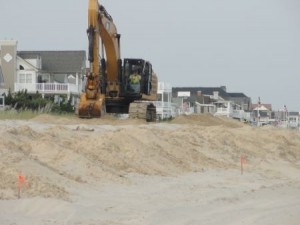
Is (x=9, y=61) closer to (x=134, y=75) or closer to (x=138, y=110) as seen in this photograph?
(x=134, y=75)

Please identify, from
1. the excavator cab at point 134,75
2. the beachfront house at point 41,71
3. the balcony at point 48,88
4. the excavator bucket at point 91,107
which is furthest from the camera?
the beachfront house at point 41,71

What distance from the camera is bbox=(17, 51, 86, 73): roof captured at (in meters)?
75.7

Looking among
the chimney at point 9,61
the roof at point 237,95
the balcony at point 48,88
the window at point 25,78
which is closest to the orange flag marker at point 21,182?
the balcony at point 48,88

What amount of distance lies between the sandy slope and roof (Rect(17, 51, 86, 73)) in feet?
170

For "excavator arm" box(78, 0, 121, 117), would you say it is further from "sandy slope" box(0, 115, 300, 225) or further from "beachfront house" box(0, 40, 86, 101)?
"beachfront house" box(0, 40, 86, 101)

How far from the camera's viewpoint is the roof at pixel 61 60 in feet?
248

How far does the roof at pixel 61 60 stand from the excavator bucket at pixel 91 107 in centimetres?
4716

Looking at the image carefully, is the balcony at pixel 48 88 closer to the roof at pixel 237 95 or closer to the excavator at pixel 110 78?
the excavator at pixel 110 78

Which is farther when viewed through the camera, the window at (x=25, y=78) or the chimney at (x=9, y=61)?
the window at (x=25, y=78)

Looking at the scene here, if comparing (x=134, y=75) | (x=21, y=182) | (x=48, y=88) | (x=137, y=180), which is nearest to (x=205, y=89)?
(x=48, y=88)

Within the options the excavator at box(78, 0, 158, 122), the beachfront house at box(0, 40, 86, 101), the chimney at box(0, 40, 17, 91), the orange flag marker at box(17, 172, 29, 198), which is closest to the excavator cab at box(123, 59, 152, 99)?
the excavator at box(78, 0, 158, 122)

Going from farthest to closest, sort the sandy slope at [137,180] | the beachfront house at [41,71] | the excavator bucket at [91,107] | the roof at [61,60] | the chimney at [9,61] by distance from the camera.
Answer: the roof at [61,60] → the chimney at [9,61] → the beachfront house at [41,71] → the excavator bucket at [91,107] → the sandy slope at [137,180]

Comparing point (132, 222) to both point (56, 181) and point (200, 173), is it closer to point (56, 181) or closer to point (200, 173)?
point (56, 181)

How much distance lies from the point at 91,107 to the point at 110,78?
14.6ft
